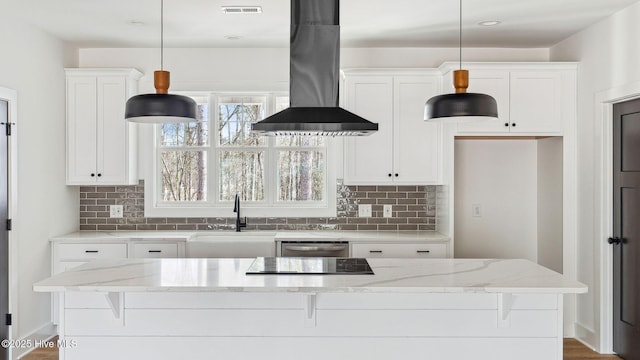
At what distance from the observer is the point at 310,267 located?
10.0 ft

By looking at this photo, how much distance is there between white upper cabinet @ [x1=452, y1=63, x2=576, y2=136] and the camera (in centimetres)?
466

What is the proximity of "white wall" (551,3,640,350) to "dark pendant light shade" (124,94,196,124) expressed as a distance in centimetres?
318

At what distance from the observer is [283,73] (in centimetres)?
527

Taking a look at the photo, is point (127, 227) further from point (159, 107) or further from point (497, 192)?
point (497, 192)

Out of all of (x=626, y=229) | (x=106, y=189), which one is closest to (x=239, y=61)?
(x=106, y=189)

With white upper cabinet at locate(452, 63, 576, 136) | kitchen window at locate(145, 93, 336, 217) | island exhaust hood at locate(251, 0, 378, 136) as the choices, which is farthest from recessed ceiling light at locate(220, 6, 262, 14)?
white upper cabinet at locate(452, 63, 576, 136)

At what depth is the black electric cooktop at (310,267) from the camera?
2.90 m

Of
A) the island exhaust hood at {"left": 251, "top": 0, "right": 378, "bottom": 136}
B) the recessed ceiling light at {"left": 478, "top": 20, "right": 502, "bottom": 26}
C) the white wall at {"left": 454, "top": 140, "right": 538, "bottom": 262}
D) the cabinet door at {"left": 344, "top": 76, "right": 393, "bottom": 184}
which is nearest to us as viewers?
the island exhaust hood at {"left": 251, "top": 0, "right": 378, "bottom": 136}

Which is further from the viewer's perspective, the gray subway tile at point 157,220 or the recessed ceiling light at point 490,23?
the gray subway tile at point 157,220

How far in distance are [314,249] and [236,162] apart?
4.32 ft

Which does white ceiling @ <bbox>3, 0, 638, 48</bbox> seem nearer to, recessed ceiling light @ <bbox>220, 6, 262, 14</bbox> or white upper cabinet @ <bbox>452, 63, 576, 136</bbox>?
recessed ceiling light @ <bbox>220, 6, 262, 14</bbox>

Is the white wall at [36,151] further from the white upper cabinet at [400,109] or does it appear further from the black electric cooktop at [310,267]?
the white upper cabinet at [400,109]

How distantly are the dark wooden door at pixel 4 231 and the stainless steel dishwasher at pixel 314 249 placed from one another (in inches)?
83.9

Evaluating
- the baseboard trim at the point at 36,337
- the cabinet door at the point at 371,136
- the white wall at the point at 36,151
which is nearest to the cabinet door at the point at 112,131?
the white wall at the point at 36,151
